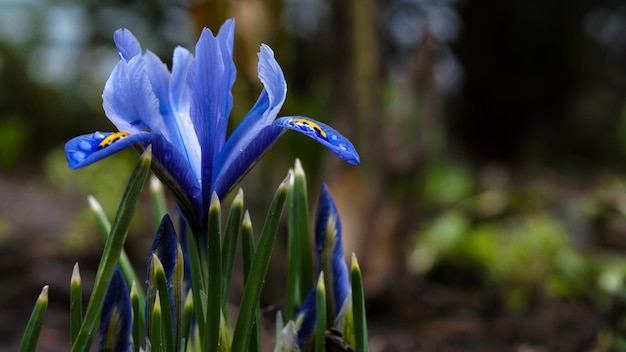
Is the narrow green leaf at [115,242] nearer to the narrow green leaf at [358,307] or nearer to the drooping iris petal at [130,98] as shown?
the drooping iris petal at [130,98]

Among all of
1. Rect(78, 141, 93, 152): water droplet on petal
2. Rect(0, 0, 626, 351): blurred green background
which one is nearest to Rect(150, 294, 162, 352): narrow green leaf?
Rect(78, 141, 93, 152): water droplet on petal

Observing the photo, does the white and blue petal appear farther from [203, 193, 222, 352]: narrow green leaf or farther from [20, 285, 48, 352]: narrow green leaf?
[20, 285, 48, 352]: narrow green leaf

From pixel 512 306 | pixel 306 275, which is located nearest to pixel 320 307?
pixel 306 275

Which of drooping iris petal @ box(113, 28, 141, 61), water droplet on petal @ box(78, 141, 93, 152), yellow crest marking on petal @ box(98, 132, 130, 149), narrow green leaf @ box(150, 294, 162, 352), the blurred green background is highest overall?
drooping iris petal @ box(113, 28, 141, 61)

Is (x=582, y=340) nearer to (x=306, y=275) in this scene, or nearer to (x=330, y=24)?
(x=306, y=275)

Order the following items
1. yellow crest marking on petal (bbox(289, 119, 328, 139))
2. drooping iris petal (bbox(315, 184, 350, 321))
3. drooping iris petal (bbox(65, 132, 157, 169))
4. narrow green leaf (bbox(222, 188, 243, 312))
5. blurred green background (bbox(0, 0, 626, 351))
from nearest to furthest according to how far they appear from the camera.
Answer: drooping iris petal (bbox(65, 132, 157, 169))
yellow crest marking on petal (bbox(289, 119, 328, 139))
narrow green leaf (bbox(222, 188, 243, 312))
drooping iris petal (bbox(315, 184, 350, 321))
blurred green background (bbox(0, 0, 626, 351))

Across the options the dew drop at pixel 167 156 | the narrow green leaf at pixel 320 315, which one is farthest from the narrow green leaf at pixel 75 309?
the narrow green leaf at pixel 320 315

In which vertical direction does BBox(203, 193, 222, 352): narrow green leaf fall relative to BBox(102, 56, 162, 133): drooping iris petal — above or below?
below
